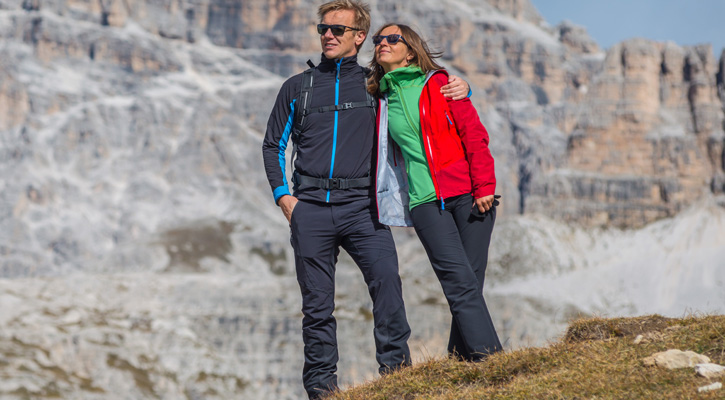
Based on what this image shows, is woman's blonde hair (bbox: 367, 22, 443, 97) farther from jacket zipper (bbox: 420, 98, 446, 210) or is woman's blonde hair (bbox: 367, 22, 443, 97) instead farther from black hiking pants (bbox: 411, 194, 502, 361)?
black hiking pants (bbox: 411, 194, 502, 361)

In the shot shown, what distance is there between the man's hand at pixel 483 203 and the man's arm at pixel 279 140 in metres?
2.44

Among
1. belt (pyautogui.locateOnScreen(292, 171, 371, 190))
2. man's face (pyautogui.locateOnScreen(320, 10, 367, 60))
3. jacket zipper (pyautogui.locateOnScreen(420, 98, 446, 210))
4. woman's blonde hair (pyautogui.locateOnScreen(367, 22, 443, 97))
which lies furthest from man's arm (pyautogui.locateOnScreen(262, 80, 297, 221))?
jacket zipper (pyautogui.locateOnScreen(420, 98, 446, 210))

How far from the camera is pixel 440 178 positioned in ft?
32.7

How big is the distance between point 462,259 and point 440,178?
1.04 m

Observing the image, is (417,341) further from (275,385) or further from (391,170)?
(391,170)

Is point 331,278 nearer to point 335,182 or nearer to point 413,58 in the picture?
point 335,182

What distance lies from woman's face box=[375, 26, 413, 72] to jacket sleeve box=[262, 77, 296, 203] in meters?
1.28

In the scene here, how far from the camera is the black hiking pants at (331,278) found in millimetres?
10188

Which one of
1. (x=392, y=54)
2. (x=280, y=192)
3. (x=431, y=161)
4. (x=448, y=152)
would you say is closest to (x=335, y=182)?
(x=280, y=192)

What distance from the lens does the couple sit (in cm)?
992

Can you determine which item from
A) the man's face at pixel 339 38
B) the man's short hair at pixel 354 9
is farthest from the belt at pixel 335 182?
the man's short hair at pixel 354 9

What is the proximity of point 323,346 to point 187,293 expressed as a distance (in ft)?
633

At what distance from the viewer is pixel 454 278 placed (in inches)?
384

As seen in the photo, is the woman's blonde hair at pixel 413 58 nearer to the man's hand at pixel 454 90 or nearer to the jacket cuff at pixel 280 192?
the man's hand at pixel 454 90
